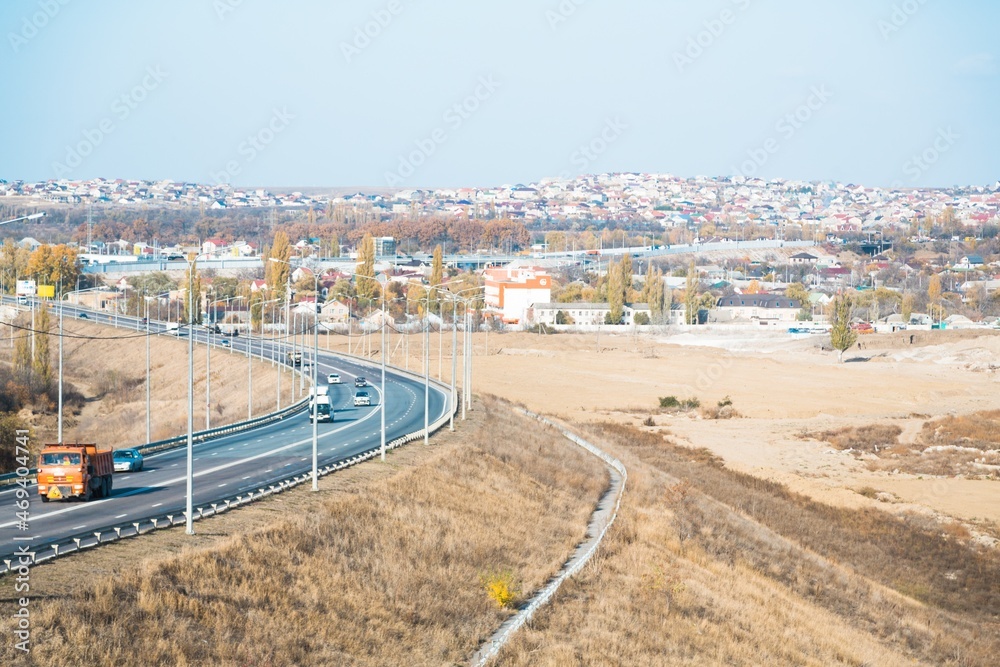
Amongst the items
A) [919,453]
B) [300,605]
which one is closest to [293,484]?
[300,605]

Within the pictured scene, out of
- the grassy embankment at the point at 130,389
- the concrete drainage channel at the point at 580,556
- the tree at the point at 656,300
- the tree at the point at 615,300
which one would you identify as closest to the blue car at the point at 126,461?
the concrete drainage channel at the point at 580,556

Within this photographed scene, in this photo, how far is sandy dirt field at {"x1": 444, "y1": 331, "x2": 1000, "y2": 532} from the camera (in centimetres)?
5472

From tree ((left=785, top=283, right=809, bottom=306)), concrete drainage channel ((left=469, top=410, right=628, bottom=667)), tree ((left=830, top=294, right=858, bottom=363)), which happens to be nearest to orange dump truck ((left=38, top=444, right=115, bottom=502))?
concrete drainage channel ((left=469, top=410, right=628, bottom=667))

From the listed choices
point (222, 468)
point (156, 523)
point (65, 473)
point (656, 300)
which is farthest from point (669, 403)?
point (656, 300)

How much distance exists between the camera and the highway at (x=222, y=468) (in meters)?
25.0

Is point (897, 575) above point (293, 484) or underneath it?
underneath

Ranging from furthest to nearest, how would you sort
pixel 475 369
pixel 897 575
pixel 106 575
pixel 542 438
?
1. pixel 475 369
2. pixel 542 438
3. pixel 897 575
4. pixel 106 575

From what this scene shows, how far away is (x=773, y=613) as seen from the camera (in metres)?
28.3

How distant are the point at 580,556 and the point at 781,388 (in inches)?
2647

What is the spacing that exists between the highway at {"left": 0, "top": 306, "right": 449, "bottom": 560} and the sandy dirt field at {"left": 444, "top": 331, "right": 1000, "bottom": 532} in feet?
51.0

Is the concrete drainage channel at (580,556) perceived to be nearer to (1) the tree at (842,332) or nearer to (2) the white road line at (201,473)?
(2) the white road line at (201,473)

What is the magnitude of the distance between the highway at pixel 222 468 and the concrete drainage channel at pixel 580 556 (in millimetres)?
7923

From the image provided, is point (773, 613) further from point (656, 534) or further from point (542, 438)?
point (542, 438)

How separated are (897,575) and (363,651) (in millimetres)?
22209
